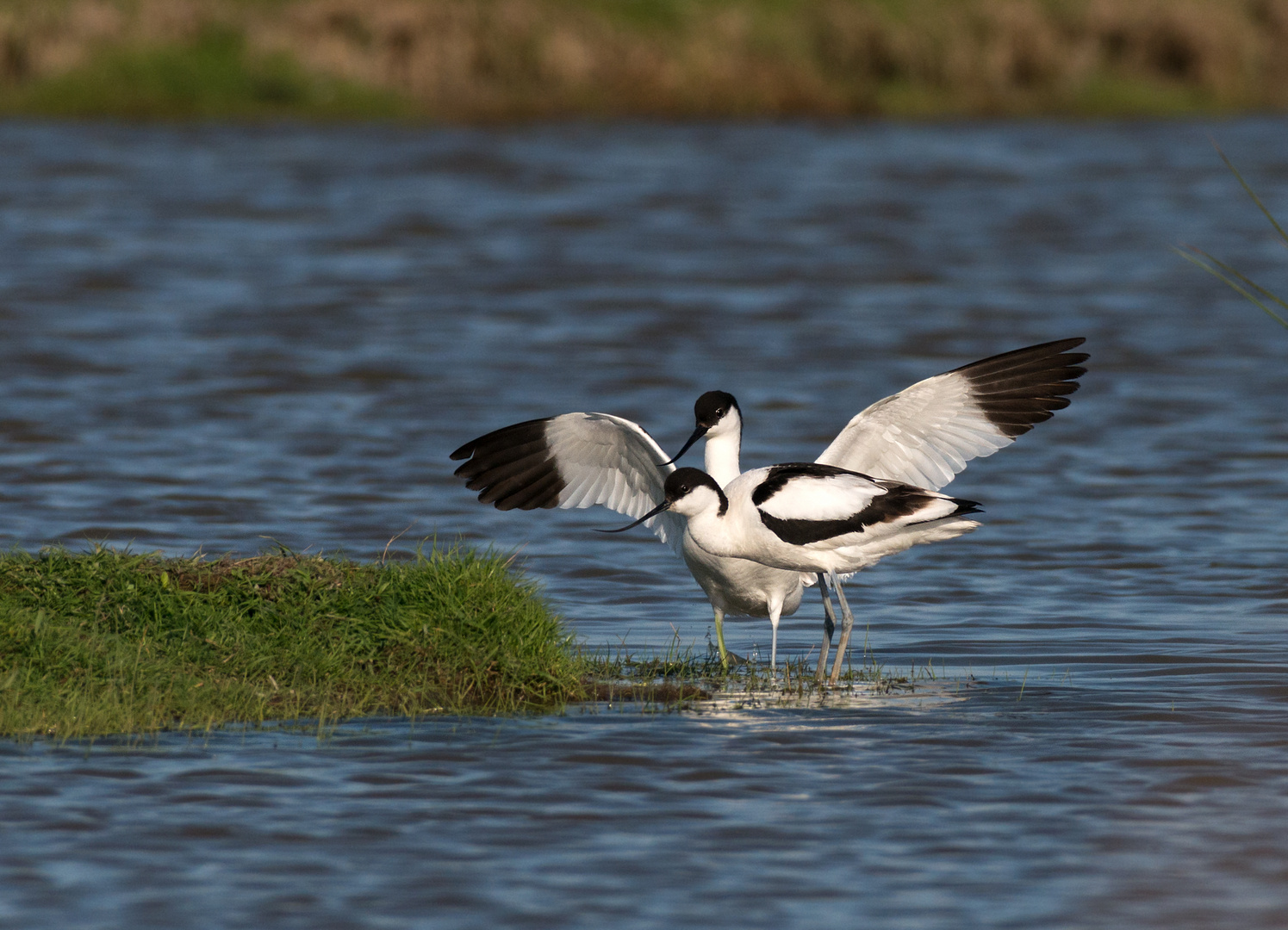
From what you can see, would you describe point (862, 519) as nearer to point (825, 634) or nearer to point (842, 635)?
point (842, 635)

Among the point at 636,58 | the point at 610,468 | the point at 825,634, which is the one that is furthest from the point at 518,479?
the point at 636,58

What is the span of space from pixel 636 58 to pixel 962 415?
23.5 m

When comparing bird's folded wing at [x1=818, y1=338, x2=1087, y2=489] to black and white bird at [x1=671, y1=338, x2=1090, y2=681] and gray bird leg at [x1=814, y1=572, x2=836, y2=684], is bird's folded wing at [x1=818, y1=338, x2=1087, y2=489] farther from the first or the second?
gray bird leg at [x1=814, y1=572, x2=836, y2=684]

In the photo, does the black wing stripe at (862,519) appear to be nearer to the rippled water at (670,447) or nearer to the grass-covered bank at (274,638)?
the rippled water at (670,447)

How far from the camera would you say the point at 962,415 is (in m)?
9.56

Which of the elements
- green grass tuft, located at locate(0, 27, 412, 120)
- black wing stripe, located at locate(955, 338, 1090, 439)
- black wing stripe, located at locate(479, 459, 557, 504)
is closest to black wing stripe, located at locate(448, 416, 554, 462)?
black wing stripe, located at locate(479, 459, 557, 504)

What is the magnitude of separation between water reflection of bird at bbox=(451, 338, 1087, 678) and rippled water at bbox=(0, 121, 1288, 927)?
28.8 inches

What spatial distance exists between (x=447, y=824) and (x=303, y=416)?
946 cm

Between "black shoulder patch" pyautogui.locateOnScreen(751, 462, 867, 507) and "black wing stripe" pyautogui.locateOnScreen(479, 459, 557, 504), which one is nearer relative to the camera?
"black shoulder patch" pyautogui.locateOnScreen(751, 462, 867, 507)

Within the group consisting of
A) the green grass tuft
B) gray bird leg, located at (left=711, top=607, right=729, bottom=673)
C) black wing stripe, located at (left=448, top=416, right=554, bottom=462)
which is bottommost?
gray bird leg, located at (left=711, top=607, right=729, bottom=673)

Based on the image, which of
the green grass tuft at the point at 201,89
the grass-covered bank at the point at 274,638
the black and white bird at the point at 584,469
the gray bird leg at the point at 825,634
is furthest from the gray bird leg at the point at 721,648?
the green grass tuft at the point at 201,89

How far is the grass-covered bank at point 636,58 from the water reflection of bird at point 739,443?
70.9 ft

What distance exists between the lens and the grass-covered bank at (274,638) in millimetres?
7688

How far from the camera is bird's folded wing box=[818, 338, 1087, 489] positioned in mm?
9438
